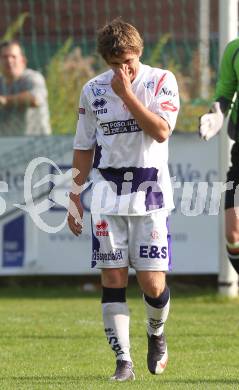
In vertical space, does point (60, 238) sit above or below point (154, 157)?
below

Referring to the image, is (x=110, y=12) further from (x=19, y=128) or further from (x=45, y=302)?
(x=45, y=302)

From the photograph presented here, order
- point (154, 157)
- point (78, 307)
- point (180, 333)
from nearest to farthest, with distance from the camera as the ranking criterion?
point (154, 157) → point (180, 333) → point (78, 307)

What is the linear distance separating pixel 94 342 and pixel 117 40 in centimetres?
280

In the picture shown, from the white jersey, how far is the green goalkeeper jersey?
1217mm

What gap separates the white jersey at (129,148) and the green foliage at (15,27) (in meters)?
5.78

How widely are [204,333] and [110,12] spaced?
4.47 metres

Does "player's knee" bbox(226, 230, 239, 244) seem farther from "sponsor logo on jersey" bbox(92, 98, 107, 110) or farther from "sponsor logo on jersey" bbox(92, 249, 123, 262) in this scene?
"sponsor logo on jersey" bbox(92, 98, 107, 110)

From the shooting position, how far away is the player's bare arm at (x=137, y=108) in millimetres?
6000

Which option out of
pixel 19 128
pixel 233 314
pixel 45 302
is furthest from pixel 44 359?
pixel 19 128

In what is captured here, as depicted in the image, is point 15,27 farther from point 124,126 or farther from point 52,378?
point 52,378

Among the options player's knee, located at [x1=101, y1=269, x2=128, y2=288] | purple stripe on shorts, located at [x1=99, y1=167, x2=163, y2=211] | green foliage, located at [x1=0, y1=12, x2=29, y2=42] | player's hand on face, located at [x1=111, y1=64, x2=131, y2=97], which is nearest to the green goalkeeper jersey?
purple stripe on shorts, located at [x1=99, y1=167, x2=163, y2=211]

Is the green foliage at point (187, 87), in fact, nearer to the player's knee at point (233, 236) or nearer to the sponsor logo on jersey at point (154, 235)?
the player's knee at point (233, 236)

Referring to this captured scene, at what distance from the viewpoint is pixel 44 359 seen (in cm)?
736

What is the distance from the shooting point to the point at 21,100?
1186 centimetres
